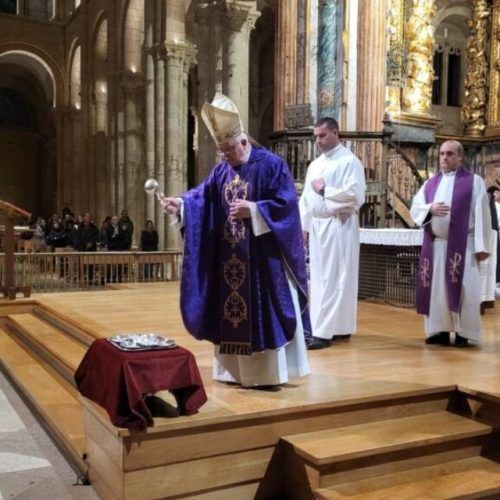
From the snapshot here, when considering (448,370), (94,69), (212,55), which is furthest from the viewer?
(94,69)

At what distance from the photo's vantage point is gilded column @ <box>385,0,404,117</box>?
522 inches

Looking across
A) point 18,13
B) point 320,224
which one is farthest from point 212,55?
point 18,13

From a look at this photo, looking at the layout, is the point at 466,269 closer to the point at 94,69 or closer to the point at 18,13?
the point at 94,69

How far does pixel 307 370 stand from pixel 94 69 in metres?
20.4

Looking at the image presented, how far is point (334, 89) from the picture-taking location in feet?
37.1

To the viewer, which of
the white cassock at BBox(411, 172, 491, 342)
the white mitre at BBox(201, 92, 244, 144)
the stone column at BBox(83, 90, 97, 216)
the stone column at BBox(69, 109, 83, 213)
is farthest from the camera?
the stone column at BBox(69, 109, 83, 213)

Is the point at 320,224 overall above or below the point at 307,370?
above

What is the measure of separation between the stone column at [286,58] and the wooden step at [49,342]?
5.77 metres

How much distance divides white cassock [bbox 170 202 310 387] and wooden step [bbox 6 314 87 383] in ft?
5.52

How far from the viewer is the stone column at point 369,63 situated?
11.4 m

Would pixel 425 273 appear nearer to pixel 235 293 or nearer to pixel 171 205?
pixel 235 293

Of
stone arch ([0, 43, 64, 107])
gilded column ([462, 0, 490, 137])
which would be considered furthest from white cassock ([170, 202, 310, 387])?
stone arch ([0, 43, 64, 107])

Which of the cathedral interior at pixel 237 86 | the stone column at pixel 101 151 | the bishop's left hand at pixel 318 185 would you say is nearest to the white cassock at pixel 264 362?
the bishop's left hand at pixel 318 185

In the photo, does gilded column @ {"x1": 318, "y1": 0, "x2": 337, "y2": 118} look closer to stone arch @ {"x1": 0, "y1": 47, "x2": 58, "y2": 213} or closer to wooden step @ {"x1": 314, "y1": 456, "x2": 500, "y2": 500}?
wooden step @ {"x1": 314, "y1": 456, "x2": 500, "y2": 500}
